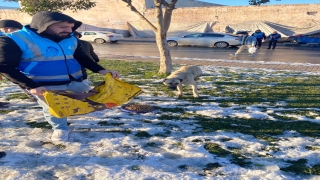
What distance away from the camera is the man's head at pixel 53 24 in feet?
10.5

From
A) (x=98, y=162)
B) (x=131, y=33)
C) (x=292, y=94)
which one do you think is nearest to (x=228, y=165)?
(x=98, y=162)

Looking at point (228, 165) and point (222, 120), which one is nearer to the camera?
point (228, 165)

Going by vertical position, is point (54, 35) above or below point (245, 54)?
above

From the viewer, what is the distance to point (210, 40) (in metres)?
23.1

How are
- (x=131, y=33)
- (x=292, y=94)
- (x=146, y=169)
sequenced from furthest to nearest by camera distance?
1. (x=131, y=33)
2. (x=292, y=94)
3. (x=146, y=169)

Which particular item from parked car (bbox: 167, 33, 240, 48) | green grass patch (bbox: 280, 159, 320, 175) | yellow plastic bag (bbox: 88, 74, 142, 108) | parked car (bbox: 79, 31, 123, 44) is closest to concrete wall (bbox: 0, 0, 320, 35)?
parked car (bbox: 79, 31, 123, 44)

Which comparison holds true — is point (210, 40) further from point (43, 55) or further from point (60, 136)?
point (43, 55)

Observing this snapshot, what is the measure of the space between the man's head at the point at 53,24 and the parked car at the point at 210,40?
20.3 metres

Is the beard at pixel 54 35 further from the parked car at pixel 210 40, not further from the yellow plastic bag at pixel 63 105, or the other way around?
the parked car at pixel 210 40

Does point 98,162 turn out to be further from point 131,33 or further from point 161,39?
point 131,33

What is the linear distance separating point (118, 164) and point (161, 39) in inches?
238

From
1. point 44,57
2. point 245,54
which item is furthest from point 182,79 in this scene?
point 245,54

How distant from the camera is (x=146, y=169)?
309 centimetres

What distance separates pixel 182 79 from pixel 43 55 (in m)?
3.23
